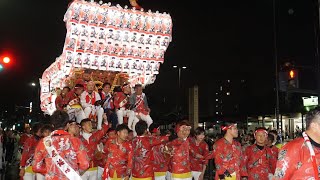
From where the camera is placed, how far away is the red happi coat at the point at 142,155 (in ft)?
→ 28.6

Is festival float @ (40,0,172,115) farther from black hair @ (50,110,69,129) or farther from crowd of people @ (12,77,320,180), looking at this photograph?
black hair @ (50,110,69,129)

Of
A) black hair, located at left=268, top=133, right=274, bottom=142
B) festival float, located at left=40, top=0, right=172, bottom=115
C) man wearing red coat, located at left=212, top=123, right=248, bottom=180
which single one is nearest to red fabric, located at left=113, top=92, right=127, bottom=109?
black hair, located at left=268, top=133, right=274, bottom=142

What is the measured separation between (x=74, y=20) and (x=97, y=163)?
1120 cm

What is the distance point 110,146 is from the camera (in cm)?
816

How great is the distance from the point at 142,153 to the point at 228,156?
2.32 meters

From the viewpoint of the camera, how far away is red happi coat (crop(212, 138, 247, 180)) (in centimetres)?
714

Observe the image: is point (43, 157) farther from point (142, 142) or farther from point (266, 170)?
point (266, 170)

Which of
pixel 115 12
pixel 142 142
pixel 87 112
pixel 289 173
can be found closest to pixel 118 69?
pixel 115 12

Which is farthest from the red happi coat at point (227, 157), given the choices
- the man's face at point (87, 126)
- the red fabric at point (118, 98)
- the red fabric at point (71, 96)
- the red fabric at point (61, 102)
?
the red fabric at point (61, 102)

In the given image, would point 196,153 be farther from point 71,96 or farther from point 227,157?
point 71,96

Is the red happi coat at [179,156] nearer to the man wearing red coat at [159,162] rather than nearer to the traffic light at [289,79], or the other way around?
the man wearing red coat at [159,162]

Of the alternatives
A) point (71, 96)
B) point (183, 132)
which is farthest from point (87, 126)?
point (71, 96)

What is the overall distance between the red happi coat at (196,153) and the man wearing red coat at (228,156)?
2.96 meters

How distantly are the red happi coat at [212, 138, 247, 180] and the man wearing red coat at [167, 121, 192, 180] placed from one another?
1.90m
